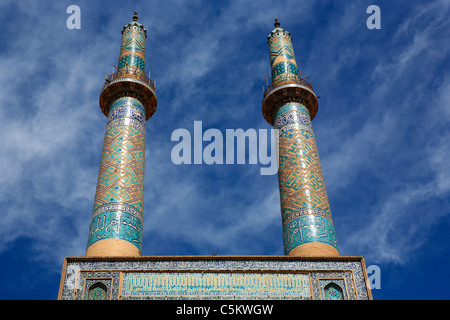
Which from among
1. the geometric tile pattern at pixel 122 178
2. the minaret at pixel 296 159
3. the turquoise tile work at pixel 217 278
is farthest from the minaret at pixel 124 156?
the minaret at pixel 296 159

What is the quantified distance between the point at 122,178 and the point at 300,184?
3.35m

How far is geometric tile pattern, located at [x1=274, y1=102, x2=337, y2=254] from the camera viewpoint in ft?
31.0

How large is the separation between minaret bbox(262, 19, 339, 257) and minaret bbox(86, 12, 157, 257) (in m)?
2.71

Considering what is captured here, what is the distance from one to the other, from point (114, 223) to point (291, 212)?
320cm

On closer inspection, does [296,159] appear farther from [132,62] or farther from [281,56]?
[132,62]

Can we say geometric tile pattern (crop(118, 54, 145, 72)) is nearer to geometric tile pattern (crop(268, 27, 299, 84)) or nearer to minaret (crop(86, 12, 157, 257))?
minaret (crop(86, 12, 157, 257))

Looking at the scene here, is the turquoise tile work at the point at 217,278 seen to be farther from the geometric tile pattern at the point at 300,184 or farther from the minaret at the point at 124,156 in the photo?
the geometric tile pattern at the point at 300,184

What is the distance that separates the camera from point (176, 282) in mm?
7977

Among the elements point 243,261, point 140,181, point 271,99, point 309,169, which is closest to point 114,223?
point 140,181

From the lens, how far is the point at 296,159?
10555 millimetres

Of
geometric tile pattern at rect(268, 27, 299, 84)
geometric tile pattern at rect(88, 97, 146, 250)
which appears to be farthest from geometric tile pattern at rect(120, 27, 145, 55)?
geometric tile pattern at rect(268, 27, 299, 84)

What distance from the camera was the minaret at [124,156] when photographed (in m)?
9.14
